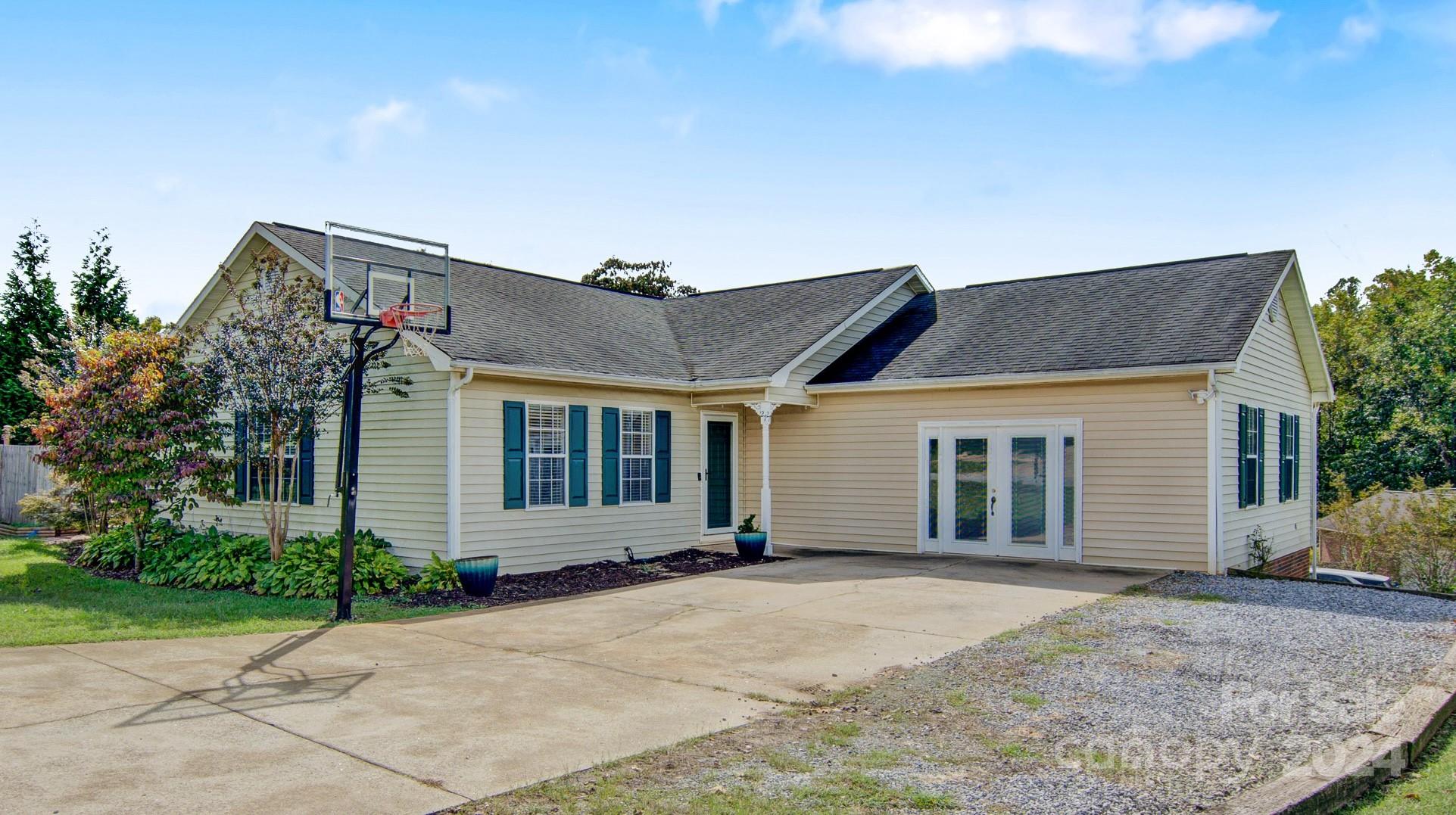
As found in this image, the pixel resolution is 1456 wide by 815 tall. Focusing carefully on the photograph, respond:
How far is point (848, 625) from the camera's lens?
9.29 metres

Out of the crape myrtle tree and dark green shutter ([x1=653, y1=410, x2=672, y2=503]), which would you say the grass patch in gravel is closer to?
dark green shutter ([x1=653, y1=410, x2=672, y2=503])

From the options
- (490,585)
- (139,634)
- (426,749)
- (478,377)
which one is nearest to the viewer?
(426,749)

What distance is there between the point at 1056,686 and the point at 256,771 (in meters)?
5.20

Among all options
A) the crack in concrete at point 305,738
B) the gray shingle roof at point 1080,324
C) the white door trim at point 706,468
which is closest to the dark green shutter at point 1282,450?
the gray shingle roof at point 1080,324

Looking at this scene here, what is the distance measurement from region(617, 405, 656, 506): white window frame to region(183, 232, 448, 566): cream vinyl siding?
2876 millimetres

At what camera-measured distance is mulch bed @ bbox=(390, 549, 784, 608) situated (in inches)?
432

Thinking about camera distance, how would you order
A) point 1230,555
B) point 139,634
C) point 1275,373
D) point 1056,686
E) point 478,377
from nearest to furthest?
point 1056,686 < point 139,634 < point 478,377 < point 1230,555 < point 1275,373

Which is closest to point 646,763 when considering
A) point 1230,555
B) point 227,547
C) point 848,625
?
point 848,625

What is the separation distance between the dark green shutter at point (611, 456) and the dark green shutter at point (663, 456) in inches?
31.5

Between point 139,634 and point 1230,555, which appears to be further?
point 1230,555

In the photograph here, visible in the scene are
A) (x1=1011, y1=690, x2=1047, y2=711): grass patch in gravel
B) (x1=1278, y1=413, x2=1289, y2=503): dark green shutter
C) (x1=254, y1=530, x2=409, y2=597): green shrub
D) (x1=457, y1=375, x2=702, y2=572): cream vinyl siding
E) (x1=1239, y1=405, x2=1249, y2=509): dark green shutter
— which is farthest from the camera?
(x1=1278, y1=413, x2=1289, y2=503): dark green shutter

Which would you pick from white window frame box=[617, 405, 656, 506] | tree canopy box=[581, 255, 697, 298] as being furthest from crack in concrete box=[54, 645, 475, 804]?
tree canopy box=[581, 255, 697, 298]

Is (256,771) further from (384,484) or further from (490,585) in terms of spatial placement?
(384,484)

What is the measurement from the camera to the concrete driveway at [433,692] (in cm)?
A: 484
